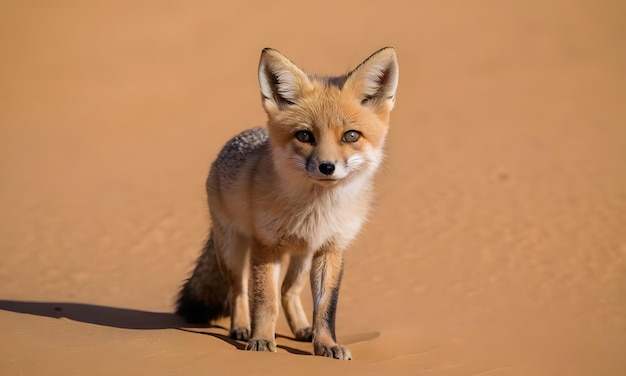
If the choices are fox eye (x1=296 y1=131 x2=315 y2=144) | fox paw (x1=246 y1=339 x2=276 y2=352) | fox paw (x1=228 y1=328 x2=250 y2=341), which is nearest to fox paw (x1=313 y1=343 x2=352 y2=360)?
fox paw (x1=246 y1=339 x2=276 y2=352)

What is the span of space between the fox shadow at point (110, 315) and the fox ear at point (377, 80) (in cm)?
178

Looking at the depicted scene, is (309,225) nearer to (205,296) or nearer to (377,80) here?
(377,80)

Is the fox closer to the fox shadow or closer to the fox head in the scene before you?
the fox head

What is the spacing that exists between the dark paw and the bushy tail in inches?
24.0

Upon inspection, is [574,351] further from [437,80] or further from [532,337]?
[437,80]

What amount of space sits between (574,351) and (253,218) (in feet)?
8.28

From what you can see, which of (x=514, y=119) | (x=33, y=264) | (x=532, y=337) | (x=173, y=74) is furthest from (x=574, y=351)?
(x=173, y=74)

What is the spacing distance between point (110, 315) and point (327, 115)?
269 cm

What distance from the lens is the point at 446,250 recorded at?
26.0ft

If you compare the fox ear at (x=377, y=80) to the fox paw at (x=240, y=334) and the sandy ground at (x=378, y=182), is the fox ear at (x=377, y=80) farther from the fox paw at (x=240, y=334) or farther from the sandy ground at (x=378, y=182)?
the fox paw at (x=240, y=334)

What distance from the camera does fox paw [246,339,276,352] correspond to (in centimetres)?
484

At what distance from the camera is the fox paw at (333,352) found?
15.9 feet

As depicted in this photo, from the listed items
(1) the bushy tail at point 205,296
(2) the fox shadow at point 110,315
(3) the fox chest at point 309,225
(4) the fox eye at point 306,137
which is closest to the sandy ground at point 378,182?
(2) the fox shadow at point 110,315

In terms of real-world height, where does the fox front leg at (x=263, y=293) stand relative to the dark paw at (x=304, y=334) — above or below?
above
